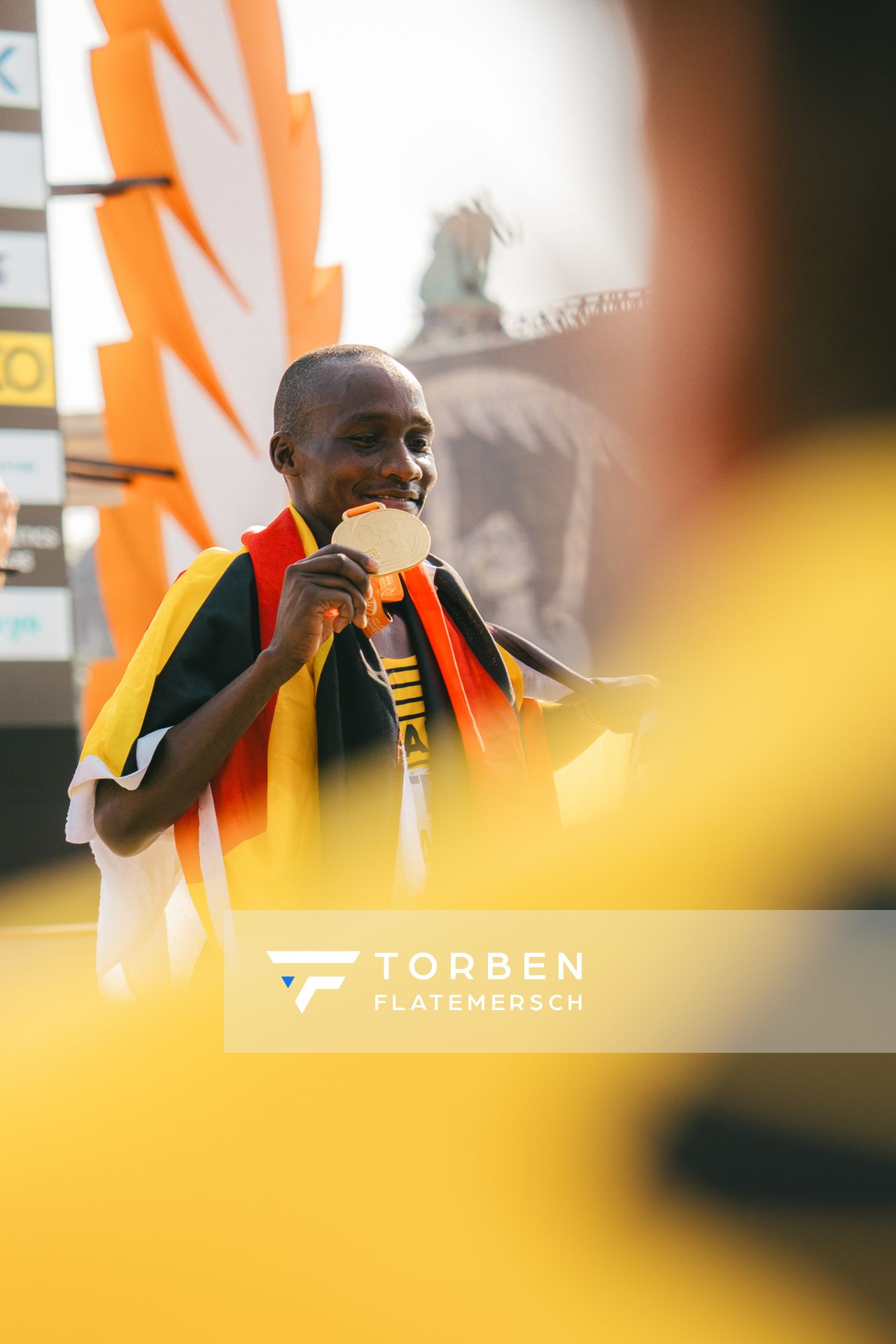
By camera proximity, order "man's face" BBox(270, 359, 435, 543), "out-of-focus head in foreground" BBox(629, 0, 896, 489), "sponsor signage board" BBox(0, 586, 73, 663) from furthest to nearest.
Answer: "sponsor signage board" BBox(0, 586, 73, 663), "out-of-focus head in foreground" BBox(629, 0, 896, 489), "man's face" BBox(270, 359, 435, 543)

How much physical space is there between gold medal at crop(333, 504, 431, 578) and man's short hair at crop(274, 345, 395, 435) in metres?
0.16

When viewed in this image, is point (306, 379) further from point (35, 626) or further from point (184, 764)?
point (35, 626)

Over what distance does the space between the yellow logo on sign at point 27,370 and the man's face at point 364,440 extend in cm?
264

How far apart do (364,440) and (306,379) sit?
0.10 metres

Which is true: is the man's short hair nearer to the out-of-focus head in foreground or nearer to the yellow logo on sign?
the out-of-focus head in foreground

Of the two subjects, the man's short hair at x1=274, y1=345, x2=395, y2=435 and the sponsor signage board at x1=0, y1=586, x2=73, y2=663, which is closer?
the man's short hair at x1=274, y1=345, x2=395, y2=435

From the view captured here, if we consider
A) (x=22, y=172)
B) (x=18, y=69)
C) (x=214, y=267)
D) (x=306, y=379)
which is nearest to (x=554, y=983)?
(x=306, y=379)

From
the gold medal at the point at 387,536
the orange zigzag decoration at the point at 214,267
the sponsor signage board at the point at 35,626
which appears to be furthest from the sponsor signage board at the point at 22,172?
the gold medal at the point at 387,536

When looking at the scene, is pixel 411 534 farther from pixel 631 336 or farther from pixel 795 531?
pixel 631 336

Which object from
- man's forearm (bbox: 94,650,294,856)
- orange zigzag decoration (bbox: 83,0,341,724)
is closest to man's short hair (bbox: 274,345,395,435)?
man's forearm (bbox: 94,650,294,856)

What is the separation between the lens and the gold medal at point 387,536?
45.2 inches

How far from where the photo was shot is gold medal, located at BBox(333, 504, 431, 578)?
3.77 ft

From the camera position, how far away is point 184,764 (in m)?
1.15

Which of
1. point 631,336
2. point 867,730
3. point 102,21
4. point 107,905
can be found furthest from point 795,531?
point 102,21
